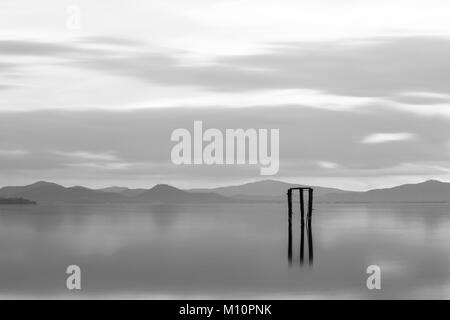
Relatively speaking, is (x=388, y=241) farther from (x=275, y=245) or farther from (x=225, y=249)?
(x=225, y=249)

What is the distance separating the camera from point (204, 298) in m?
29.5

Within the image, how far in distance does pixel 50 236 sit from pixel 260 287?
1438 inches

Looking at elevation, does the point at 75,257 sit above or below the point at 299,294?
above

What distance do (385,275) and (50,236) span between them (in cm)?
3633

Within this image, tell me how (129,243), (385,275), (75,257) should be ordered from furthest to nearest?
(129,243), (75,257), (385,275)

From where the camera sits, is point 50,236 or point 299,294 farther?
point 50,236

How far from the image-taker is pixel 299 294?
2969cm

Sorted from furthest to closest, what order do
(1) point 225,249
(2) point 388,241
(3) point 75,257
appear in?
(2) point 388,241 < (1) point 225,249 < (3) point 75,257
